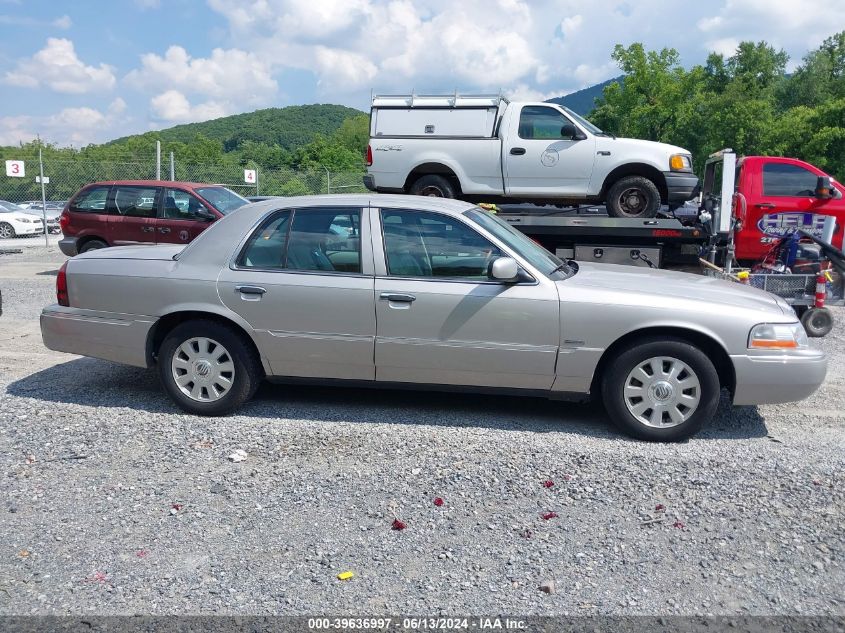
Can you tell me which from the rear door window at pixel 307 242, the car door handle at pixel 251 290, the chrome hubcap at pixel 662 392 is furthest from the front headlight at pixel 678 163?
the car door handle at pixel 251 290

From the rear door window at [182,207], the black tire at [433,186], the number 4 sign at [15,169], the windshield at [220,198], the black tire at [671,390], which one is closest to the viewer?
the black tire at [671,390]

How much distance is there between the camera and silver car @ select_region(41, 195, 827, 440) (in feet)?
16.8

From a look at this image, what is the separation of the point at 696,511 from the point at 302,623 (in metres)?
2.18

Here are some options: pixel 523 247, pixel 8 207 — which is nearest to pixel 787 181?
pixel 523 247

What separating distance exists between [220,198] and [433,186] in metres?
5.06

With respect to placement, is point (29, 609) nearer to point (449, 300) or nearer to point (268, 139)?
point (449, 300)

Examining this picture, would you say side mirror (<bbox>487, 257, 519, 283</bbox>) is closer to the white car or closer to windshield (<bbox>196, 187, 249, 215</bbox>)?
windshield (<bbox>196, 187, 249, 215</bbox>)

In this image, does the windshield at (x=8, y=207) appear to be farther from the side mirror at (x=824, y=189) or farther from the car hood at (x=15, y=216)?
the side mirror at (x=824, y=189)

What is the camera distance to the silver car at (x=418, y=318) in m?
5.12

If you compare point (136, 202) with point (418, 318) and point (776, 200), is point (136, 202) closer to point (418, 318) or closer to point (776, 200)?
point (418, 318)

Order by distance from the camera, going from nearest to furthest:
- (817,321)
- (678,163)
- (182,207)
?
(817,321), (678,163), (182,207)

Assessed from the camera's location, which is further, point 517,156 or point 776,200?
point 776,200

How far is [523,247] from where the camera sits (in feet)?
18.7

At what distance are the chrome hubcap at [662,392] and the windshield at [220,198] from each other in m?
9.49
